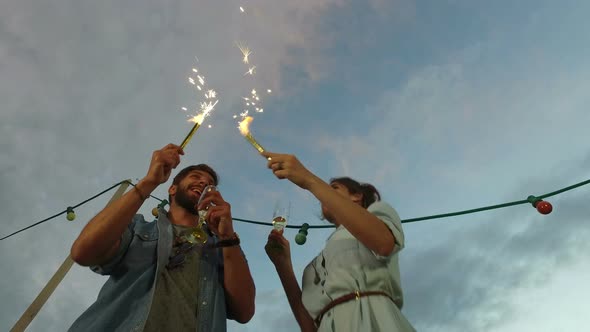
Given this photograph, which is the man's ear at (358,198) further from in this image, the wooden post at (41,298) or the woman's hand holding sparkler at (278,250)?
the wooden post at (41,298)

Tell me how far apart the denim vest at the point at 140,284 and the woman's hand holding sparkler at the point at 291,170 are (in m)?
1.13

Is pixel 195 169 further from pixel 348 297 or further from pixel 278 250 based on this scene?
pixel 348 297

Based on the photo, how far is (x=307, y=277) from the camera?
10.8ft

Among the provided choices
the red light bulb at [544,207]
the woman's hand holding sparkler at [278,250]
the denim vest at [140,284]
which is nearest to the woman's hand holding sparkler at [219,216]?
the denim vest at [140,284]

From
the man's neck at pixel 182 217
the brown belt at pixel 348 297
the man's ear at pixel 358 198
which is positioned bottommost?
the brown belt at pixel 348 297

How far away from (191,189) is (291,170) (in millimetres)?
1612

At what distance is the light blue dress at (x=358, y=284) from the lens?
2455 millimetres

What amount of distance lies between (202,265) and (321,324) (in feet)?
4.11

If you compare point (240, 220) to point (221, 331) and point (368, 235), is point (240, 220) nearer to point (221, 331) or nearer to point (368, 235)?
point (221, 331)

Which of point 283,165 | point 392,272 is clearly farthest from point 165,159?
point 392,272

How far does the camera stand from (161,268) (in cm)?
324

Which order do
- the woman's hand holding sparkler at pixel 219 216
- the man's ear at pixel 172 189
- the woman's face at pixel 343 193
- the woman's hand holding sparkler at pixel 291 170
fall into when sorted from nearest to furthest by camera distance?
the woman's hand holding sparkler at pixel 291 170
the woman's hand holding sparkler at pixel 219 216
the woman's face at pixel 343 193
the man's ear at pixel 172 189

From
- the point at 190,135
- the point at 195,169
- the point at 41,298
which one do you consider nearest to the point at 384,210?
the point at 190,135

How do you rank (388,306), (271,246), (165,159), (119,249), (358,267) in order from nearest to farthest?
(388,306)
(358,267)
(119,249)
(165,159)
(271,246)
